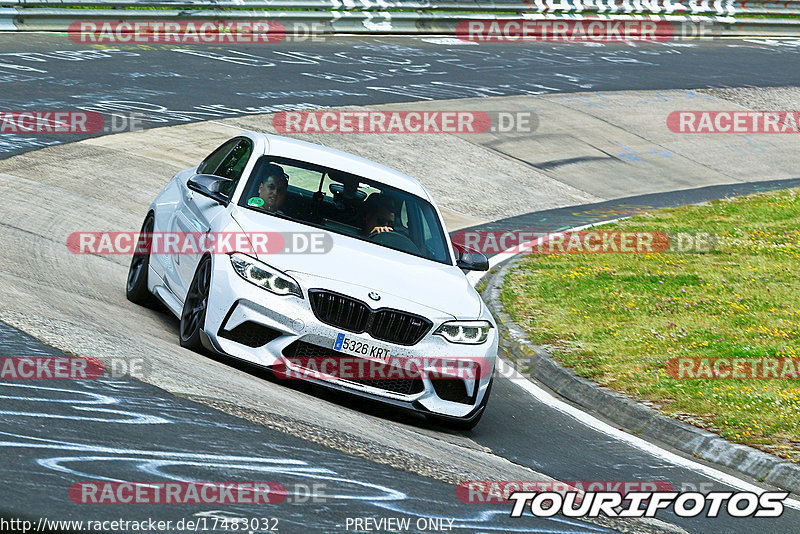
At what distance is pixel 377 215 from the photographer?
8.80 metres

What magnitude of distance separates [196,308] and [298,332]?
3.15ft

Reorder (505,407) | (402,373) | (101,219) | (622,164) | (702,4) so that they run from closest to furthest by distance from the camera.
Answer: (402,373) < (505,407) < (101,219) < (622,164) < (702,4)

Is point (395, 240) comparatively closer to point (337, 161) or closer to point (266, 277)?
point (337, 161)

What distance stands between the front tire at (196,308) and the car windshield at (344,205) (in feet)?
2.47

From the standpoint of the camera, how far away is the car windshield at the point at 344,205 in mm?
8609

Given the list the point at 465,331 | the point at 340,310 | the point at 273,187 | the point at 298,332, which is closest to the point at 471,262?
the point at 465,331

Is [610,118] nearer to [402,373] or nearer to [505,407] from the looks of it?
[505,407]

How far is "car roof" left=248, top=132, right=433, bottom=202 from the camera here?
9.08m

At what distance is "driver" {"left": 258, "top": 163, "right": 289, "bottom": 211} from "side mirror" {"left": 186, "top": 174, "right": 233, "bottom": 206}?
29 centimetres

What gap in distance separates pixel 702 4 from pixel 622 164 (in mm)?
16177

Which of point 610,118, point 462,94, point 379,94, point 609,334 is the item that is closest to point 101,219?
point 609,334

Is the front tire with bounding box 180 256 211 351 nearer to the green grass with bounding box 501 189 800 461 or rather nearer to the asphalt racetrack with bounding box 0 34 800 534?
the asphalt racetrack with bounding box 0 34 800 534

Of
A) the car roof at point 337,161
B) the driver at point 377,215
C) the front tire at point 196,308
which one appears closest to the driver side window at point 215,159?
the car roof at point 337,161

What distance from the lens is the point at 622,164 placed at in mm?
21641
